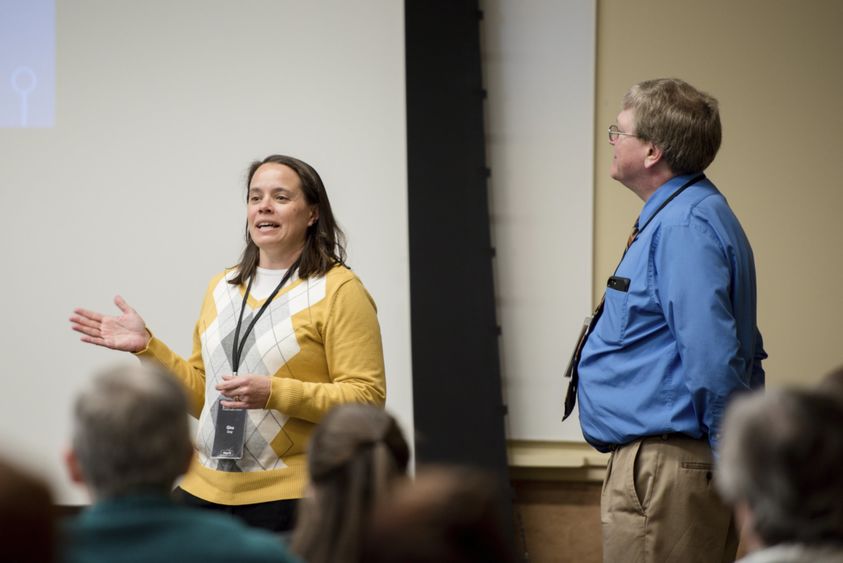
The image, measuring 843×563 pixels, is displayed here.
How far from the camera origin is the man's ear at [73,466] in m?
1.41

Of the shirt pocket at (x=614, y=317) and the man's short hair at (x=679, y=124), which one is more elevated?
the man's short hair at (x=679, y=124)

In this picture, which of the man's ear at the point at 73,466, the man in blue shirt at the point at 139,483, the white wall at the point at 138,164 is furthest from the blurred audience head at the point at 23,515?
the white wall at the point at 138,164

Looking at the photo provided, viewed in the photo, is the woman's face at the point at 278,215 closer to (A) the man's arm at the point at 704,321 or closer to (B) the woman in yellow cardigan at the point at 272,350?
(B) the woman in yellow cardigan at the point at 272,350

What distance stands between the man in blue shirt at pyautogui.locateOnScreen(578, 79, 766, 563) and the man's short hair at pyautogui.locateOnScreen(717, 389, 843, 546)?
3.46 ft

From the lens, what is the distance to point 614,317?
100.0 inches

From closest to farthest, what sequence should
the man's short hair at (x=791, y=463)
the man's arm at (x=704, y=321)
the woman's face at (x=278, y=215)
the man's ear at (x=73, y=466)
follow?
the man's short hair at (x=791, y=463), the man's ear at (x=73, y=466), the man's arm at (x=704, y=321), the woman's face at (x=278, y=215)

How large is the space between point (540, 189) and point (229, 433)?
6.51ft

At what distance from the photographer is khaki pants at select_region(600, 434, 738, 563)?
8.04 ft

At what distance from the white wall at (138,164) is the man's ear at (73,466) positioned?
2.72 meters

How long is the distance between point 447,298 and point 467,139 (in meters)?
0.64

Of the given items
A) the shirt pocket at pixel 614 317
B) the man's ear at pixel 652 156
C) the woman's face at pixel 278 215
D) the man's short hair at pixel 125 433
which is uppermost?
the man's ear at pixel 652 156

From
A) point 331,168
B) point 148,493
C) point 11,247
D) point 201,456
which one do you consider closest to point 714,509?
point 201,456

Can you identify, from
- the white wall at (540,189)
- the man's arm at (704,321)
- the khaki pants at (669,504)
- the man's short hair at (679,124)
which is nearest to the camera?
the man's arm at (704,321)

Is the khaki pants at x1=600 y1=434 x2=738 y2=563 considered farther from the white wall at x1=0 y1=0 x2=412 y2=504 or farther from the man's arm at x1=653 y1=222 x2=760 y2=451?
the white wall at x1=0 y1=0 x2=412 y2=504
